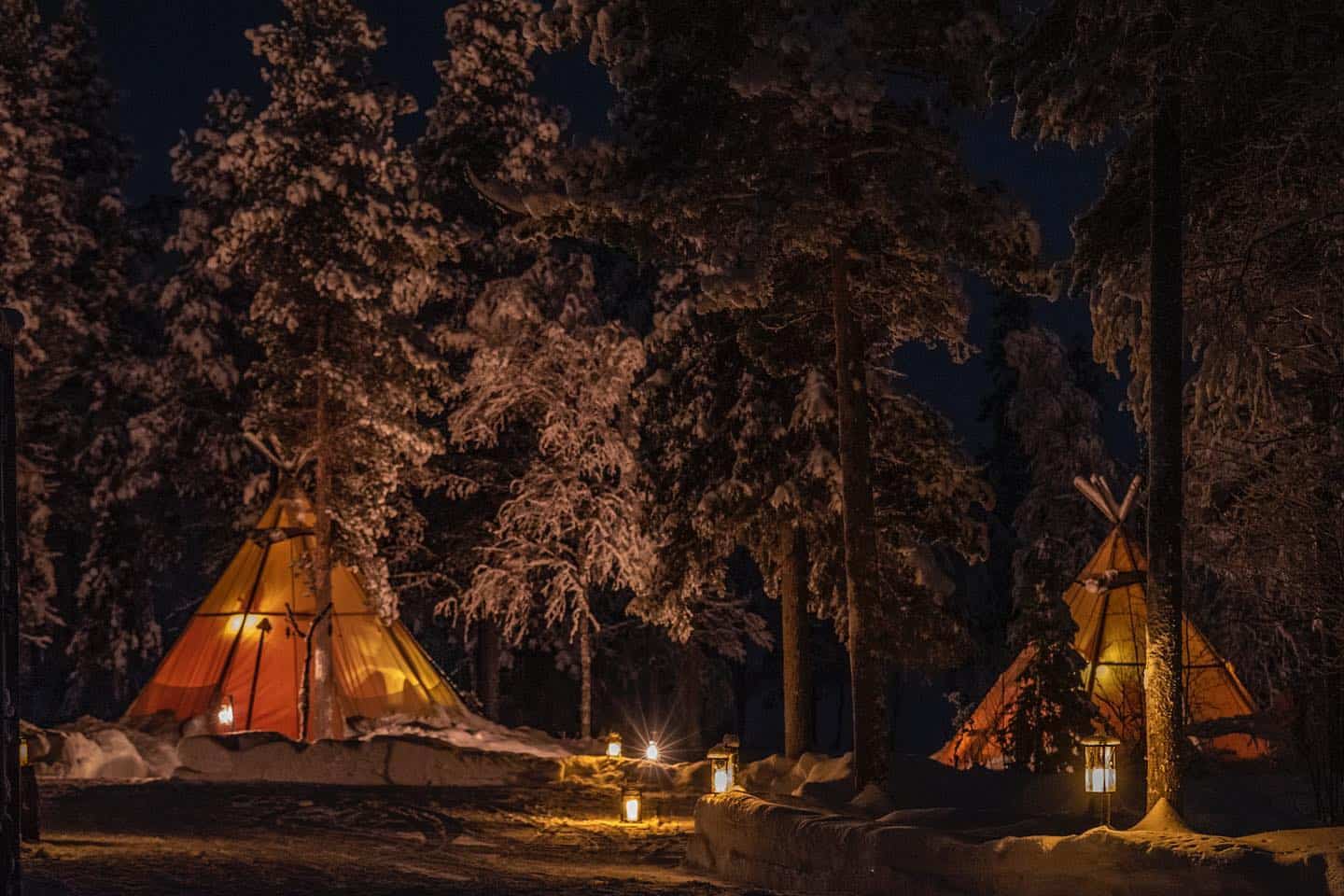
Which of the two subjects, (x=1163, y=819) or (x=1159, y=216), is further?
(x=1159, y=216)

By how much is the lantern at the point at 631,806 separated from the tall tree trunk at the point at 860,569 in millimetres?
2933

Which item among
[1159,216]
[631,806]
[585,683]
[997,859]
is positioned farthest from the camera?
[585,683]

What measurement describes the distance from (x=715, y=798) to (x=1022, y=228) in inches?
257

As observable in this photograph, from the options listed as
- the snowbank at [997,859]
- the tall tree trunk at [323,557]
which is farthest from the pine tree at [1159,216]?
the tall tree trunk at [323,557]

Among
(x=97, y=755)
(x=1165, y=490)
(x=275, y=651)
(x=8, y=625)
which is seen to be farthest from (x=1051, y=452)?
(x=8, y=625)

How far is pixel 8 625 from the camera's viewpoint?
22.2ft

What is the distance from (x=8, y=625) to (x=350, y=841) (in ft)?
27.7

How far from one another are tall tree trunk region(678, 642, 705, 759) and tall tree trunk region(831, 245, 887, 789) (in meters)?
17.8

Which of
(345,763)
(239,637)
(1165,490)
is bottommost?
(345,763)

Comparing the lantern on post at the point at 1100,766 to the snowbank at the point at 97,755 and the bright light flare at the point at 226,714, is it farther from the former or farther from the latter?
the bright light flare at the point at 226,714

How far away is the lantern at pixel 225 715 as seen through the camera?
24.8 m

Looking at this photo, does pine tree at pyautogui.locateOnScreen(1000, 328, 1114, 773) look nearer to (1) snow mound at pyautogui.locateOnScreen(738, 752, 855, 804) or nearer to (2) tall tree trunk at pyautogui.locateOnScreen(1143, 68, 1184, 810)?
(1) snow mound at pyautogui.locateOnScreen(738, 752, 855, 804)

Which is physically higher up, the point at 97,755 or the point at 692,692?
the point at 692,692

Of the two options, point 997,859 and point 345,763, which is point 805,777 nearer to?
point 345,763
